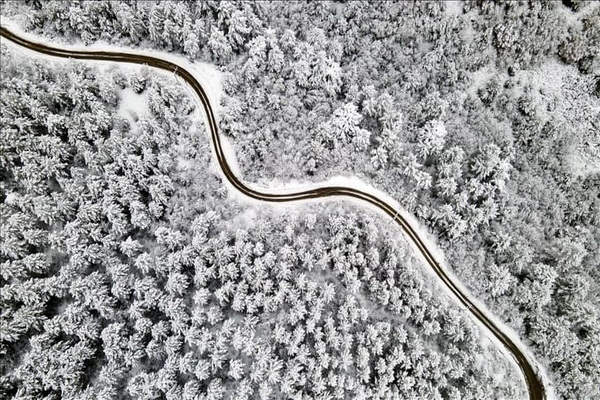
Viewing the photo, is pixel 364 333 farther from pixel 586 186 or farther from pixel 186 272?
pixel 586 186

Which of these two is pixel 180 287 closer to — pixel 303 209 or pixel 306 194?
pixel 303 209

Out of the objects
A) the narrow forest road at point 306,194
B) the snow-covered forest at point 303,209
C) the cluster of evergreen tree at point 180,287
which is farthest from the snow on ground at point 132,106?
the narrow forest road at point 306,194

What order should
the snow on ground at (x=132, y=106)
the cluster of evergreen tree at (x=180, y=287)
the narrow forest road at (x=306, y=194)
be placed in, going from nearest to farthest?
the cluster of evergreen tree at (x=180, y=287) → the narrow forest road at (x=306, y=194) → the snow on ground at (x=132, y=106)

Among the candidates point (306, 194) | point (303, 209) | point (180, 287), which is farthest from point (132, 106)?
point (303, 209)

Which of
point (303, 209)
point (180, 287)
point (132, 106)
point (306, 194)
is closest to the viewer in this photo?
point (180, 287)

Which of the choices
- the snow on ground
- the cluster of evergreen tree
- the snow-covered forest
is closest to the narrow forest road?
the snow-covered forest

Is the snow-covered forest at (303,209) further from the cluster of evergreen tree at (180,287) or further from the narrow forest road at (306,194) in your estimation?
the narrow forest road at (306,194)

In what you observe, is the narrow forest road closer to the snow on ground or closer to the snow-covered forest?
the snow-covered forest
